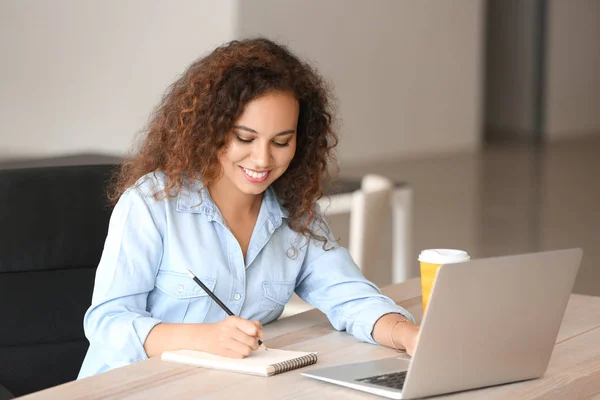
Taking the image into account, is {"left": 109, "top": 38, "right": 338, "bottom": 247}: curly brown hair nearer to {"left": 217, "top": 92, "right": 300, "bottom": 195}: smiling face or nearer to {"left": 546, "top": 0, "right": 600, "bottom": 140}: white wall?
{"left": 217, "top": 92, "right": 300, "bottom": 195}: smiling face

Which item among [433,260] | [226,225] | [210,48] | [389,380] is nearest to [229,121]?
[226,225]

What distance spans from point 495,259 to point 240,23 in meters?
5.74

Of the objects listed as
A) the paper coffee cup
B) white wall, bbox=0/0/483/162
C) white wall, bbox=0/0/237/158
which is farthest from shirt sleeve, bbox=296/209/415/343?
white wall, bbox=0/0/237/158

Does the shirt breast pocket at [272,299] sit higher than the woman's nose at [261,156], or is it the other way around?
the woman's nose at [261,156]

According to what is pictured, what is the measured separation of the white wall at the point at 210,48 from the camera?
4.86m

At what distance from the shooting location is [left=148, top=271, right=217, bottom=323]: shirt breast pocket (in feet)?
5.19

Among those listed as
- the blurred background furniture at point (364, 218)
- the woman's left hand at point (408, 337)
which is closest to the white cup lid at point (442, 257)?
the woman's left hand at point (408, 337)

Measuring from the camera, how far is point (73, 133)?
5113 mm

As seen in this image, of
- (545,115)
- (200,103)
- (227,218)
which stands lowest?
(545,115)

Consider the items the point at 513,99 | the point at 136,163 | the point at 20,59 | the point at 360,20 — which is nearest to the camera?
the point at 136,163

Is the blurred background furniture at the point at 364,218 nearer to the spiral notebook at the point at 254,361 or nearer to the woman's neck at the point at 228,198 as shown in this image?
the woman's neck at the point at 228,198

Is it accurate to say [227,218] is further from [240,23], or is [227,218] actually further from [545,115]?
[545,115]

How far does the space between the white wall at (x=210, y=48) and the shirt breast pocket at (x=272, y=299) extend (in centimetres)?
155

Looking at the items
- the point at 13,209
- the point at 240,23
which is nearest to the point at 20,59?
the point at 240,23
